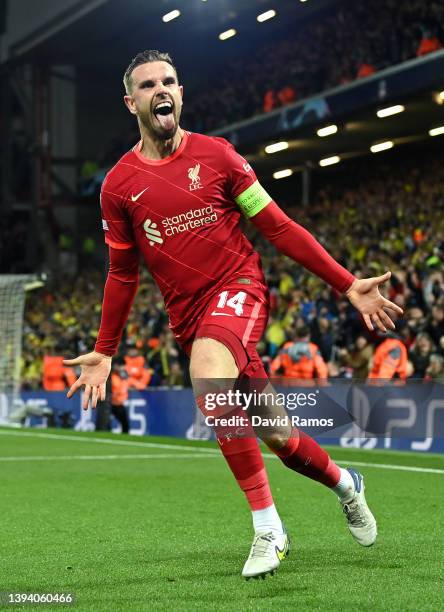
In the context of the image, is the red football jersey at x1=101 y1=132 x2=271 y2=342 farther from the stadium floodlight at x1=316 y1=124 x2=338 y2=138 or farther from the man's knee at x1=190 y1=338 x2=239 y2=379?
the stadium floodlight at x1=316 y1=124 x2=338 y2=138

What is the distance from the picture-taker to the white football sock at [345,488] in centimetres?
543

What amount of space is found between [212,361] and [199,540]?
1777mm

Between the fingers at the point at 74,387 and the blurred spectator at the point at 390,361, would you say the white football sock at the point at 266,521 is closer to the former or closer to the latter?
the fingers at the point at 74,387

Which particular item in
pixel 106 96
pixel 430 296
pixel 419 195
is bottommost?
pixel 430 296

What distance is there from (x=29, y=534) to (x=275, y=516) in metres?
2.18

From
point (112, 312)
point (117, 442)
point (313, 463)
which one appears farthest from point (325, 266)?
point (117, 442)

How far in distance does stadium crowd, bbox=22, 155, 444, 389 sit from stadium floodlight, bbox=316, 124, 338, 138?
5.43ft

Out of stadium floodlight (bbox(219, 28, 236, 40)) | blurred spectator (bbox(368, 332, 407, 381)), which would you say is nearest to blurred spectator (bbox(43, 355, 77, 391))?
blurred spectator (bbox(368, 332, 407, 381))

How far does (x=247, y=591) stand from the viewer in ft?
15.1

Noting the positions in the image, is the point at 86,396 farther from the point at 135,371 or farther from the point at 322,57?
the point at 322,57

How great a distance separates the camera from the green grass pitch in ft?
14.8

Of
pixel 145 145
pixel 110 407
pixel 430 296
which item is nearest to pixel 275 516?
pixel 145 145

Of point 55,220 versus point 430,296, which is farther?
point 55,220

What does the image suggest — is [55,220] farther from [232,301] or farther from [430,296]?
[232,301]
